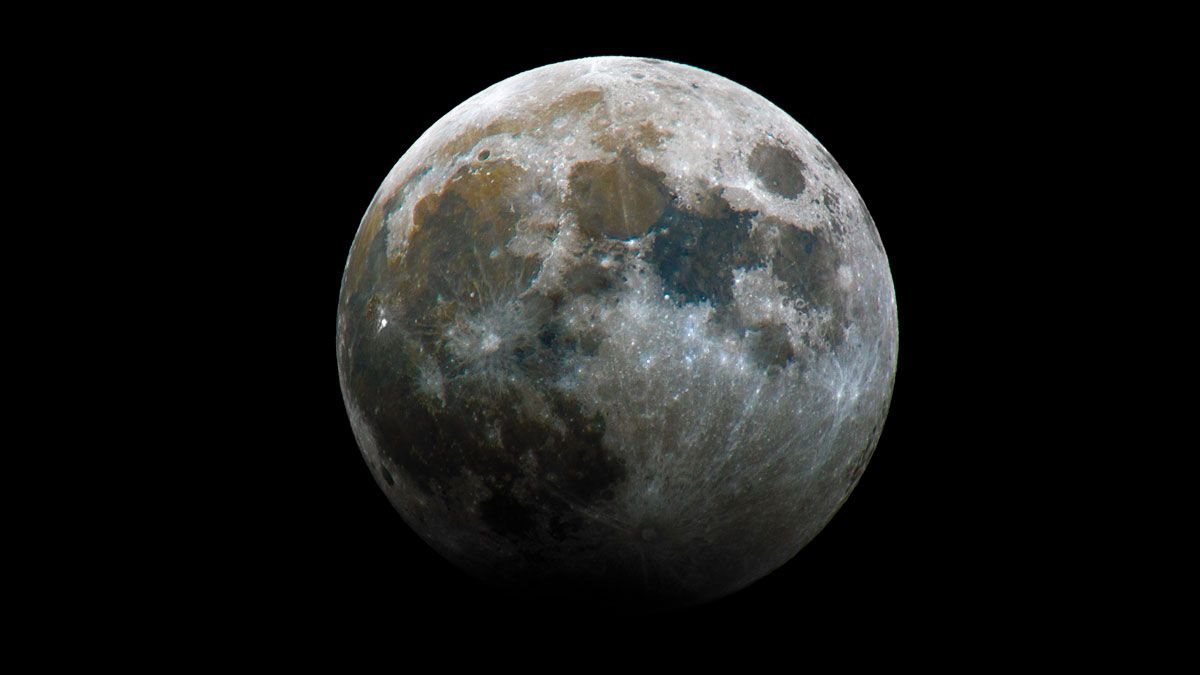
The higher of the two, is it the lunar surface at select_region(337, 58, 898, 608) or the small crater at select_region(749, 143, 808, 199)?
the small crater at select_region(749, 143, 808, 199)

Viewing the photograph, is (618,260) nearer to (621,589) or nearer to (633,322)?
(633,322)

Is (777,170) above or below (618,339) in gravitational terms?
above

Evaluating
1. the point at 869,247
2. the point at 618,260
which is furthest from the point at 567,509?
the point at 869,247

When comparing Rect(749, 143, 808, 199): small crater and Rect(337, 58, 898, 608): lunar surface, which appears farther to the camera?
Rect(749, 143, 808, 199): small crater

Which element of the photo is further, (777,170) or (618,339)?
(777,170)
